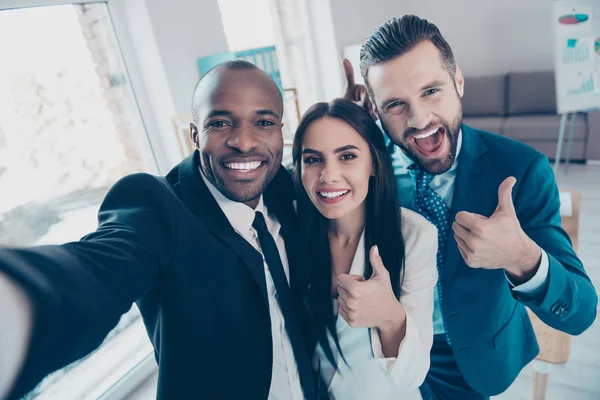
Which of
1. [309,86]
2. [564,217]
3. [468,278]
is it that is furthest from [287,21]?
[468,278]

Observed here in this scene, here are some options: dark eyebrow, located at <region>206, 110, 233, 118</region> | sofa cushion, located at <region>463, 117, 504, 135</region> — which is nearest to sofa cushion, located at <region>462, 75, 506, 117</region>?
sofa cushion, located at <region>463, 117, 504, 135</region>

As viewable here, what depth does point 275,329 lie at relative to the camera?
3.37 ft

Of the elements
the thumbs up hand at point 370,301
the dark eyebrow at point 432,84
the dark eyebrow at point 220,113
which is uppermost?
the dark eyebrow at point 220,113

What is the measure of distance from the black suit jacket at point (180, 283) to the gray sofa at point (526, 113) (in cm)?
408

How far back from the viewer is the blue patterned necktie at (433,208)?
1.16 m

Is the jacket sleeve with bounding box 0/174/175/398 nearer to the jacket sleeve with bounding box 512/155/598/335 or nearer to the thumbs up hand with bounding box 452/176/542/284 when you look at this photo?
the thumbs up hand with bounding box 452/176/542/284

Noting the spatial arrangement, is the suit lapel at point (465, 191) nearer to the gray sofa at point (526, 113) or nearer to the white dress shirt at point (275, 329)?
the white dress shirt at point (275, 329)

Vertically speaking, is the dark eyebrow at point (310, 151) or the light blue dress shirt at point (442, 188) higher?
the dark eyebrow at point (310, 151)

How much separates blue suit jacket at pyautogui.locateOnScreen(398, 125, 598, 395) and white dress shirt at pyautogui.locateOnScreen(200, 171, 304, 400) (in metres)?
0.48

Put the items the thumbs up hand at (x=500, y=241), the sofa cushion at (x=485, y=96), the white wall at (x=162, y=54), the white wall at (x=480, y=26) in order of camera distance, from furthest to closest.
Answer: the sofa cushion at (x=485, y=96) → the white wall at (x=480, y=26) → the white wall at (x=162, y=54) → the thumbs up hand at (x=500, y=241)

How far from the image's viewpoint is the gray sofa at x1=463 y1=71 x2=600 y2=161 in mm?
3889

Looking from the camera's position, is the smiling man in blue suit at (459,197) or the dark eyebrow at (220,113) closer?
the dark eyebrow at (220,113)

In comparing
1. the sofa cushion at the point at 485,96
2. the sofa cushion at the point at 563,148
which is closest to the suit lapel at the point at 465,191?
the sofa cushion at the point at 563,148

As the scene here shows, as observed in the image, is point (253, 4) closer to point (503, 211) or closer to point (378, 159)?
point (378, 159)
